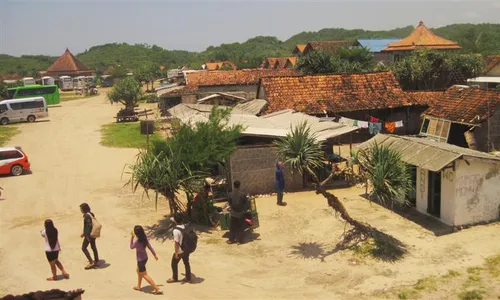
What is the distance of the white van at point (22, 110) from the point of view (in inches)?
1560

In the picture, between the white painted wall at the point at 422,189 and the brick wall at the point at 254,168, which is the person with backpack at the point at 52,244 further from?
the white painted wall at the point at 422,189

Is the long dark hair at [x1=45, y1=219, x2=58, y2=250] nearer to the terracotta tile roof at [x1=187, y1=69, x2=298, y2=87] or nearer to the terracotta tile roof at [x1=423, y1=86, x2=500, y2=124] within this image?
the terracotta tile roof at [x1=423, y1=86, x2=500, y2=124]

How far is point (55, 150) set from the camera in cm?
2770

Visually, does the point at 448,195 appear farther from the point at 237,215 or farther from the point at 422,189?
the point at 237,215

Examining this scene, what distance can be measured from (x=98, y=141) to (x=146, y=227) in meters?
17.2

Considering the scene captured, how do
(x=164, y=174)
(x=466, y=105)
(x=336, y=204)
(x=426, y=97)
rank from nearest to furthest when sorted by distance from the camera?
1. (x=336, y=204)
2. (x=164, y=174)
3. (x=466, y=105)
4. (x=426, y=97)

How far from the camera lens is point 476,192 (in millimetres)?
13250

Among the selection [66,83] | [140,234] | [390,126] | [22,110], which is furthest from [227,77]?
[66,83]

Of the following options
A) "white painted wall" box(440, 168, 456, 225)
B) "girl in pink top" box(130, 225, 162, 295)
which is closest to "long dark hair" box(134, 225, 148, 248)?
"girl in pink top" box(130, 225, 162, 295)

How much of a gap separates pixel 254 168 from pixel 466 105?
11.0m

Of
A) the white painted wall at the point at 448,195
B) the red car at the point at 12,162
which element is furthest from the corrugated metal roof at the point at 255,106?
the white painted wall at the point at 448,195

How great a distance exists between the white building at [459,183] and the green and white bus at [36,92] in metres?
45.8

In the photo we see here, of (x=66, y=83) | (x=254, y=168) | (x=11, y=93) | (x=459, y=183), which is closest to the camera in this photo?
(x=459, y=183)

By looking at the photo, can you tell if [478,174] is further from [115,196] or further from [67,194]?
[67,194]
